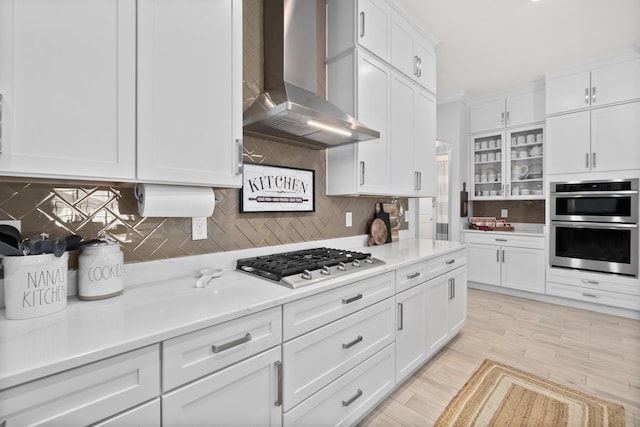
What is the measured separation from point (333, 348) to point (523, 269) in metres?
3.67

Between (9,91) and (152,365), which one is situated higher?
(9,91)

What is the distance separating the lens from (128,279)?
4.22 ft

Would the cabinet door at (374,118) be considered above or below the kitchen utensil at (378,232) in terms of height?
above

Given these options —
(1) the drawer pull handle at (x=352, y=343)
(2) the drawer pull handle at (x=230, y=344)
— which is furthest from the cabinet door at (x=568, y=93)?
(2) the drawer pull handle at (x=230, y=344)

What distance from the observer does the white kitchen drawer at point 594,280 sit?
3195mm

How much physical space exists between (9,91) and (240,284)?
993 mm

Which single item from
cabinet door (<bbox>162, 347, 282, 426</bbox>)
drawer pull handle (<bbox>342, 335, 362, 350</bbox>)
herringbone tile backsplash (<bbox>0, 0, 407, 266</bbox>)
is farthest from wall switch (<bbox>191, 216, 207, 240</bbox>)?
drawer pull handle (<bbox>342, 335, 362, 350</bbox>)

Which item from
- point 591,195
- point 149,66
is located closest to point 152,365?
point 149,66

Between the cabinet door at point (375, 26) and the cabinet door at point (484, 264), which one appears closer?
the cabinet door at point (375, 26)

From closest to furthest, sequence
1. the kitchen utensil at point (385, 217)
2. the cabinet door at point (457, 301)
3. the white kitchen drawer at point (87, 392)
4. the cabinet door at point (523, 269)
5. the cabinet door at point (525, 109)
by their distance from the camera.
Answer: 1. the white kitchen drawer at point (87, 392)
2. the cabinet door at point (457, 301)
3. the kitchen utensil at point (385, 217)
4. the cabinet door at point (523, 269)
5. the cabinet door at point (525, 109)

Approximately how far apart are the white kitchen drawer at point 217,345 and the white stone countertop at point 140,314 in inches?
1.5

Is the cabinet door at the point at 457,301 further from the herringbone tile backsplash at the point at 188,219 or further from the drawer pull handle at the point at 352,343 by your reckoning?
the drawer pull handle at the point at 352,343

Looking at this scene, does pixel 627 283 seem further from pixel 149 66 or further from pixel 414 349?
pixel 149 66

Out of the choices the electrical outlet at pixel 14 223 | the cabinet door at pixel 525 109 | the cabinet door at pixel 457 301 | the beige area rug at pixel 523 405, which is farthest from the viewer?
the cabinet door at pixel 525 109
